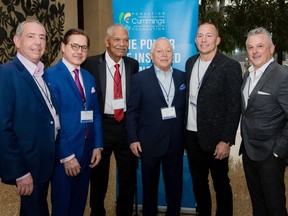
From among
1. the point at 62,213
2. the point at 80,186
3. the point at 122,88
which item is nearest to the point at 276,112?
the point at 122,88

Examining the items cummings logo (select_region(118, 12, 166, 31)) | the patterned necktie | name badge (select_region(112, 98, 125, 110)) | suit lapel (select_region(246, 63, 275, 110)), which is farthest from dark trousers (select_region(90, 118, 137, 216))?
suit lapel (select_region(246, 63, 275, 110))

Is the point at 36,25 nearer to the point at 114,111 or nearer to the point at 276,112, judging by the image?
the point at 114,111

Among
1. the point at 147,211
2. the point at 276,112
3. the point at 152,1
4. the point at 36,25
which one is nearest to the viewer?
the point at 36,25

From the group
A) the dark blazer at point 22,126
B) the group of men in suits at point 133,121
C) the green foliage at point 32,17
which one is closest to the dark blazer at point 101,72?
the group of men in suits at point 133,121

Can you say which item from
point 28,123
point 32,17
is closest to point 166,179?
point 28,123

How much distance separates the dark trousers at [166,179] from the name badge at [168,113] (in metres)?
0.31

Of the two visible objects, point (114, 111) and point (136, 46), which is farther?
point (136, 46)

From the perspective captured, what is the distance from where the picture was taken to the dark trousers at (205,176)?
2438 mm

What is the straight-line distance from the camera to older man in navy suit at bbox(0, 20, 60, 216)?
1618 millimetres

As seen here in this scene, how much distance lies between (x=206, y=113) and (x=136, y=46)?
3.44 feet

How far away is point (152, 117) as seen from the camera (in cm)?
237

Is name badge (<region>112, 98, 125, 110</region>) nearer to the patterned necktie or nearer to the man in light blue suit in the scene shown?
the man in light blue suit

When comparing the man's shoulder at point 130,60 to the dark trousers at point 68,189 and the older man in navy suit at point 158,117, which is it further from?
the dark trousers at point 68,189

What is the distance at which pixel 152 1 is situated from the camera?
111 inches
